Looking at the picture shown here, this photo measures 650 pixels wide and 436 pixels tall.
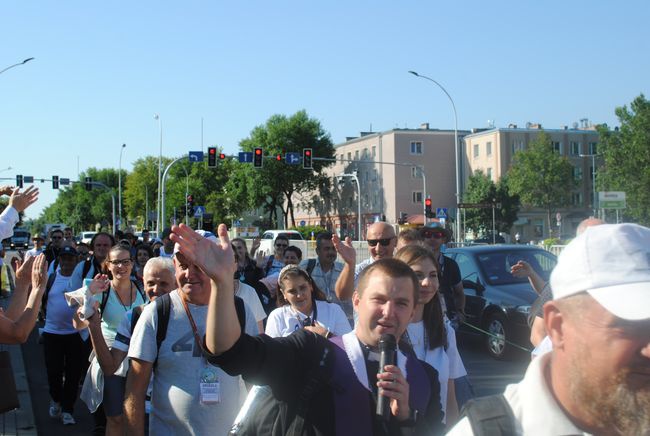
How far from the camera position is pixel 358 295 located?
2.94 m

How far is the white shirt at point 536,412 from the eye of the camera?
1.55 metres

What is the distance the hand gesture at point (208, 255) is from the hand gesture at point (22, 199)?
3453mm

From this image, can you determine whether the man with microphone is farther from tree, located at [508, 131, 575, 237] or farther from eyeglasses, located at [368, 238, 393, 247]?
tree, located at [508, 131, 575, 237]

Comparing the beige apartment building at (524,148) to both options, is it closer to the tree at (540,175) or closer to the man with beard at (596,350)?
the tree at (540,175)

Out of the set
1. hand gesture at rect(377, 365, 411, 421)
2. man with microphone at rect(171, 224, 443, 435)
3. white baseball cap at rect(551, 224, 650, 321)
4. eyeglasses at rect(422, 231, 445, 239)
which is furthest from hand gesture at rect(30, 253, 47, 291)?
eyeglasses at rect(422, 231, 445, 239)

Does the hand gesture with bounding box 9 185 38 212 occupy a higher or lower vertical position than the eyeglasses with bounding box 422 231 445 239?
higher

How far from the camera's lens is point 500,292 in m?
11.9

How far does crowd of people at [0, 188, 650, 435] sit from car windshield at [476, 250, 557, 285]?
6207 mm

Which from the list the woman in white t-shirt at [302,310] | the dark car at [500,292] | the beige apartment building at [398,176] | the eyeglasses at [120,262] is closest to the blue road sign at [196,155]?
the dark car at [500,292]

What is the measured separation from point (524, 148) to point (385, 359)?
85.4 metres

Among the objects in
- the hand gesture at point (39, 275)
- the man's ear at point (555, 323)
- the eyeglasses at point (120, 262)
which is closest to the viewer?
the man's ear at point (555, 323)

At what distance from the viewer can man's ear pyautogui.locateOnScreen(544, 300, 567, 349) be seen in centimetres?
164

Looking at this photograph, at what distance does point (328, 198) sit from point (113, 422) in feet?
291

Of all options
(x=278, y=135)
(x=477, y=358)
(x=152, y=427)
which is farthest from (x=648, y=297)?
(x=278, y=135)
